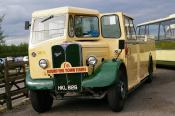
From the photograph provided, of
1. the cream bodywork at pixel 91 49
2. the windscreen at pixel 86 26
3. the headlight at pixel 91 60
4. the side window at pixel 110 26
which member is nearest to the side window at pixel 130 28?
the cream bodywork at pixel 91 49

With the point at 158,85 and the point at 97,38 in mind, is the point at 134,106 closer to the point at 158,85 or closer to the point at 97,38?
the point at 97,38

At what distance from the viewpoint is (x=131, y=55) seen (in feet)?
44.1

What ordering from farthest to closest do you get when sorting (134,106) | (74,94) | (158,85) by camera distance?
(158,85)
(134,106)
(74,94)

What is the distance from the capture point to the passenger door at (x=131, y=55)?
13.1m

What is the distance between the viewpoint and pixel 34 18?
41.5 ft

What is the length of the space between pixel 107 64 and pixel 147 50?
618 cm

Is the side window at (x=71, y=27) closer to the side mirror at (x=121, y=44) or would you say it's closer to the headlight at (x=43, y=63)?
the headlight at (x=43, y=63)

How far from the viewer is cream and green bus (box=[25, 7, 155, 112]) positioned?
11250 mm

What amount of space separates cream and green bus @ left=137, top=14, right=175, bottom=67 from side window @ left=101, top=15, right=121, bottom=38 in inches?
410

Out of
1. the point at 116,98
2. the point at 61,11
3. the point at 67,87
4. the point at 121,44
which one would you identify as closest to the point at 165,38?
the point at 121,44

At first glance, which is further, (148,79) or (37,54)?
(148,79)

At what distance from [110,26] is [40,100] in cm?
284

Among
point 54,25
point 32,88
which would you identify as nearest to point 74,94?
point 32,88

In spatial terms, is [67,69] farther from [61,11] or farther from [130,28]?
[130,28]
